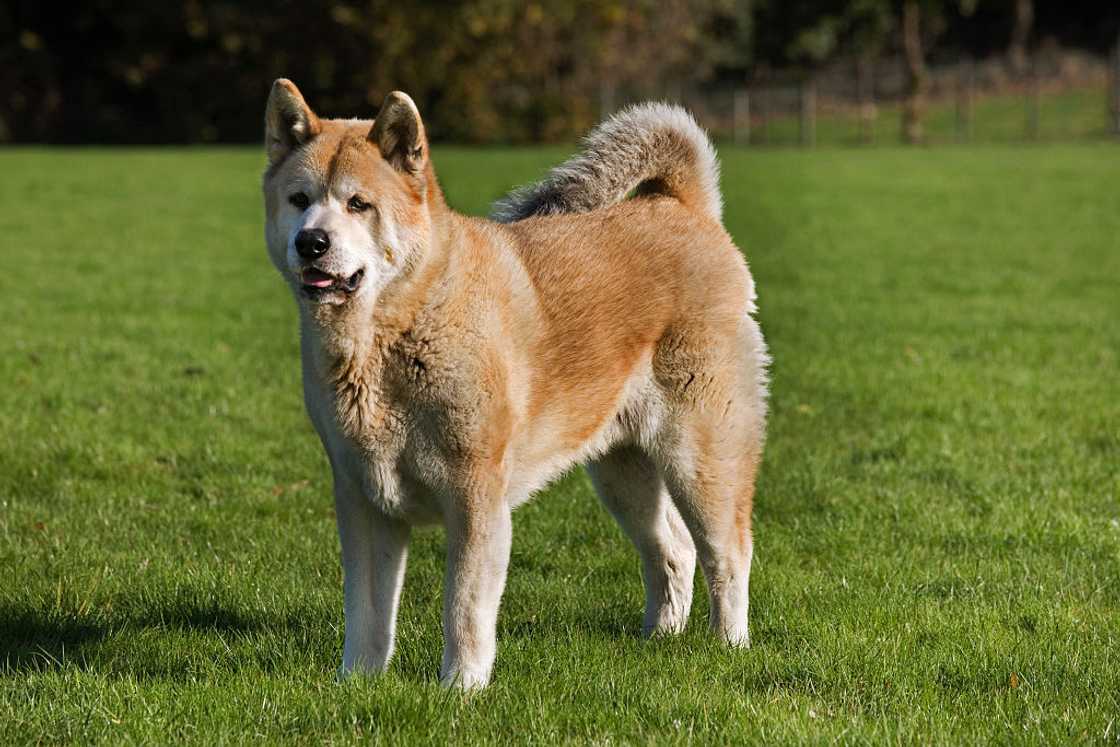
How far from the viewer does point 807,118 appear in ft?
145

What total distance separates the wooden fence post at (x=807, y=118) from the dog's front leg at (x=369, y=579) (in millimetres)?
39383

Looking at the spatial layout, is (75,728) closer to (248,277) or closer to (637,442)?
(637,442)

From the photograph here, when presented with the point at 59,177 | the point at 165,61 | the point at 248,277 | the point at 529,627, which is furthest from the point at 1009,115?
the point at 529,627

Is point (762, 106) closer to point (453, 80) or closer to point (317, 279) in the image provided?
point (453, 80)

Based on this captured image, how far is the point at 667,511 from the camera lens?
541 centimetres

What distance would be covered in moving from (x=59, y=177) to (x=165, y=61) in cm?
2101

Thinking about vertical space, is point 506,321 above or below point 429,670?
above

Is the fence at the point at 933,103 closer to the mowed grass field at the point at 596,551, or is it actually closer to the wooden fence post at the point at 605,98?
the wooden fence post at the point at 605,98

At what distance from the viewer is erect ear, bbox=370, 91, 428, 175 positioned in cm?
427

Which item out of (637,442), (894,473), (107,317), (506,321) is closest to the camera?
(506,321)

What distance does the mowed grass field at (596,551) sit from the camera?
4238mm

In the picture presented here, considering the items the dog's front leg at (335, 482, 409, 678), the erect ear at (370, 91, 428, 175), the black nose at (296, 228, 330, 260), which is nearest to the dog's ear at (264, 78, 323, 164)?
the erect ear at (370, 91, 428, 175)

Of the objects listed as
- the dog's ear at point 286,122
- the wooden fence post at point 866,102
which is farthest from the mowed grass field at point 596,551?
the wooden fence post at point 866,102

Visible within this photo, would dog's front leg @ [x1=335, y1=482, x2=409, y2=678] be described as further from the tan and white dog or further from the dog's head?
the dog's head
